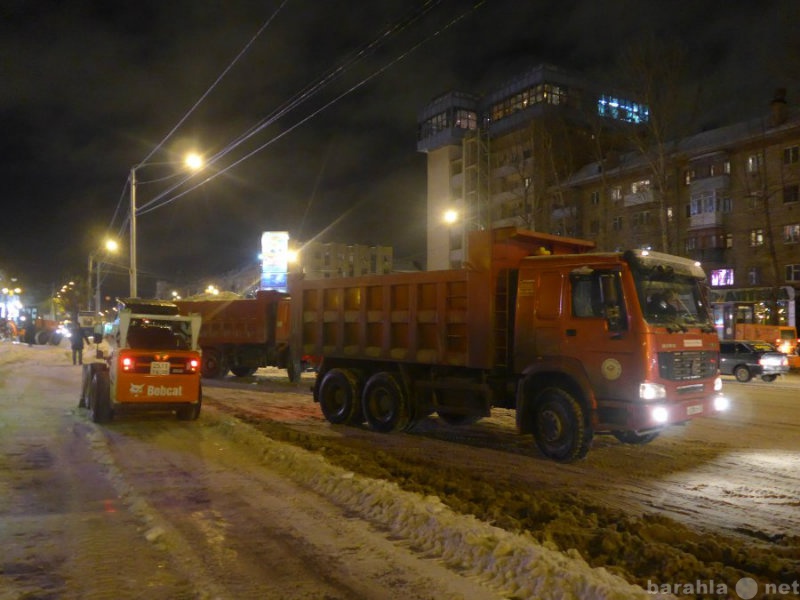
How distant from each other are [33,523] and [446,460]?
4952 millimetres

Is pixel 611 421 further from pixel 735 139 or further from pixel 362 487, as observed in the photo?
pixel 735 139

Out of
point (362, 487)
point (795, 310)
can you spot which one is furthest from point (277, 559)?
point (795, 310)

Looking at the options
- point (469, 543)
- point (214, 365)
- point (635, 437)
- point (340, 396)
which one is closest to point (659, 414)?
point (635, 437)

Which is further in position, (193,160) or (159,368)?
(193,160)

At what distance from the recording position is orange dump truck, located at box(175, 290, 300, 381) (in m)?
21.3

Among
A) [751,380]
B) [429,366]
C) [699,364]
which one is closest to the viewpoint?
[699,364]

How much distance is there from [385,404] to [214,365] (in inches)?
505

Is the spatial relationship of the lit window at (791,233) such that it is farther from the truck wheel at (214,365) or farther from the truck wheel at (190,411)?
the truck wheel at (190,411)

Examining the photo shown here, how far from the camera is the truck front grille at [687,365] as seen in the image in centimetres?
822

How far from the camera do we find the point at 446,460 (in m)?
8.95

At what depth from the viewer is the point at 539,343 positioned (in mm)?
9156

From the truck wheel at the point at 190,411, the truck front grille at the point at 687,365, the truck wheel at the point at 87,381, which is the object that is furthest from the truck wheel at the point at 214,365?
the truck front grille at the point at 687,365

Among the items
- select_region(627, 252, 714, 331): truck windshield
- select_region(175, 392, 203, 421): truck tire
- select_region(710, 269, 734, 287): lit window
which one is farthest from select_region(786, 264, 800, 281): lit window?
select_region(175, 392, 203, 421): truck tire

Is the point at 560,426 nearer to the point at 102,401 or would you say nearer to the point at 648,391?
the point at 648,391
